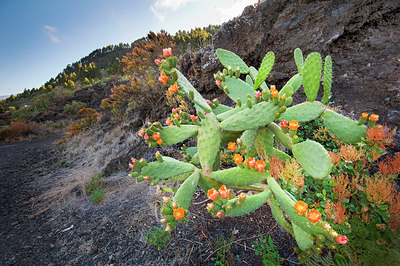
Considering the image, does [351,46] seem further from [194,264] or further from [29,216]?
[29,216]

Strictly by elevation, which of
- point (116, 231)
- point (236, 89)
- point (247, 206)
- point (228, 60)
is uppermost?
point (228, 60)

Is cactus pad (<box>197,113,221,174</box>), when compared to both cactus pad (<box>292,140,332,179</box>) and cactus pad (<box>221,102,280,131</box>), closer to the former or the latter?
cactus pad (<box>221,102,280,131</box>)

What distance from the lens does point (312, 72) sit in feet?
4.07

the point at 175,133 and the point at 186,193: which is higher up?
the point at 175,133

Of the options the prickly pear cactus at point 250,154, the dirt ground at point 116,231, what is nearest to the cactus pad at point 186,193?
the prickly pear cactus at point 250,154

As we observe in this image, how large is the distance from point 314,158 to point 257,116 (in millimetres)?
398

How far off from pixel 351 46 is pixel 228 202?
11.2 feet

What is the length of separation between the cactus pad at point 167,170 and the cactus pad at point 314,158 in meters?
0.67

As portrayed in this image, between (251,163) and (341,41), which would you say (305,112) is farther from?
(341,41)

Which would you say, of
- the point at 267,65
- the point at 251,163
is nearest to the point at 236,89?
the point at 267,65

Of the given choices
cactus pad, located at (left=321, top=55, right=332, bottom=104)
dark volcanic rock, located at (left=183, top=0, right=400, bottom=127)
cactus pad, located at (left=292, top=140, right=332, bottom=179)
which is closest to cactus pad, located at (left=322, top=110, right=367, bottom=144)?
cactus pad, located at (left=321, top=55, right=332, bottom=104)

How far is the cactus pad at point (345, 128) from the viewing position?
1.25 m

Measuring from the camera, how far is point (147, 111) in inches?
177

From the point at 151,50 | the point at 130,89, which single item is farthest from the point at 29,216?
the point at 151,50
